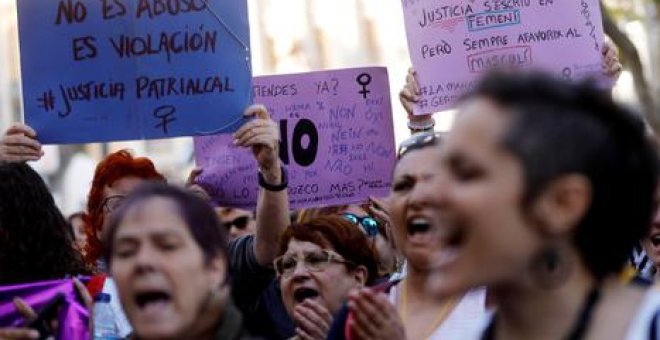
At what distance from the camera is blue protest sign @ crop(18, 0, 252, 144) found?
19.3 ft

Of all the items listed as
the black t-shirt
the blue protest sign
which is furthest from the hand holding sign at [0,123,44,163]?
the black t-shirt

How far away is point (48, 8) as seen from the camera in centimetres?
599

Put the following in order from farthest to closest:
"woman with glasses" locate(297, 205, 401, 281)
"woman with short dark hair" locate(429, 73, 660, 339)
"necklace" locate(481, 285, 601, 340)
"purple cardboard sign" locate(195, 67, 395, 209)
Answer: "purple cardboard sign" locate(195, 67, 395, 209) → "woman with glasses" locate(297, 205, 401, 281) → "necklace" locate(481, 285, 601, 340) → "woman with short dark hair" locate(429, 73, 660, 339)

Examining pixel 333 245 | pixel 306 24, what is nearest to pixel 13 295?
pixel 333 245

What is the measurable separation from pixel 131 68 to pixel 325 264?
103cm

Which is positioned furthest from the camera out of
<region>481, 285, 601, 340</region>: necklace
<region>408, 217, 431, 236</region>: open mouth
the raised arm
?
the raised arm

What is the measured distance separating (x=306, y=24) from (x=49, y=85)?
91.8 feet

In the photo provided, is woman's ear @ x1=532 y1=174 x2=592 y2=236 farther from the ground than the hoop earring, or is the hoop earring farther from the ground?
woman's ear @ x1=532 y1=174 x2=592 y2=236

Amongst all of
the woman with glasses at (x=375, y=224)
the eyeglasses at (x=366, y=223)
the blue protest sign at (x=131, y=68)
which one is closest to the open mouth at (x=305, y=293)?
the woman with glasses at (x=375, y=224)

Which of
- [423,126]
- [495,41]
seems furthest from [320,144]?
[495,41]

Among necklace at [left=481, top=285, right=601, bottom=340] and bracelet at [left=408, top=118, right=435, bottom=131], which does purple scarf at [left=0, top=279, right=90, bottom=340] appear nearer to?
necklace at [left=481, top=285, right=601, bottom=340]

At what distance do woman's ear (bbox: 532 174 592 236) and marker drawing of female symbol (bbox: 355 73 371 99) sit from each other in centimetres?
376

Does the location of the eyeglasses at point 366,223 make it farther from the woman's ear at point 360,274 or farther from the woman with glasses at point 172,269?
the woman with glasses at point 172,269

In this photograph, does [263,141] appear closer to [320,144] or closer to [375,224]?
[375,224]
